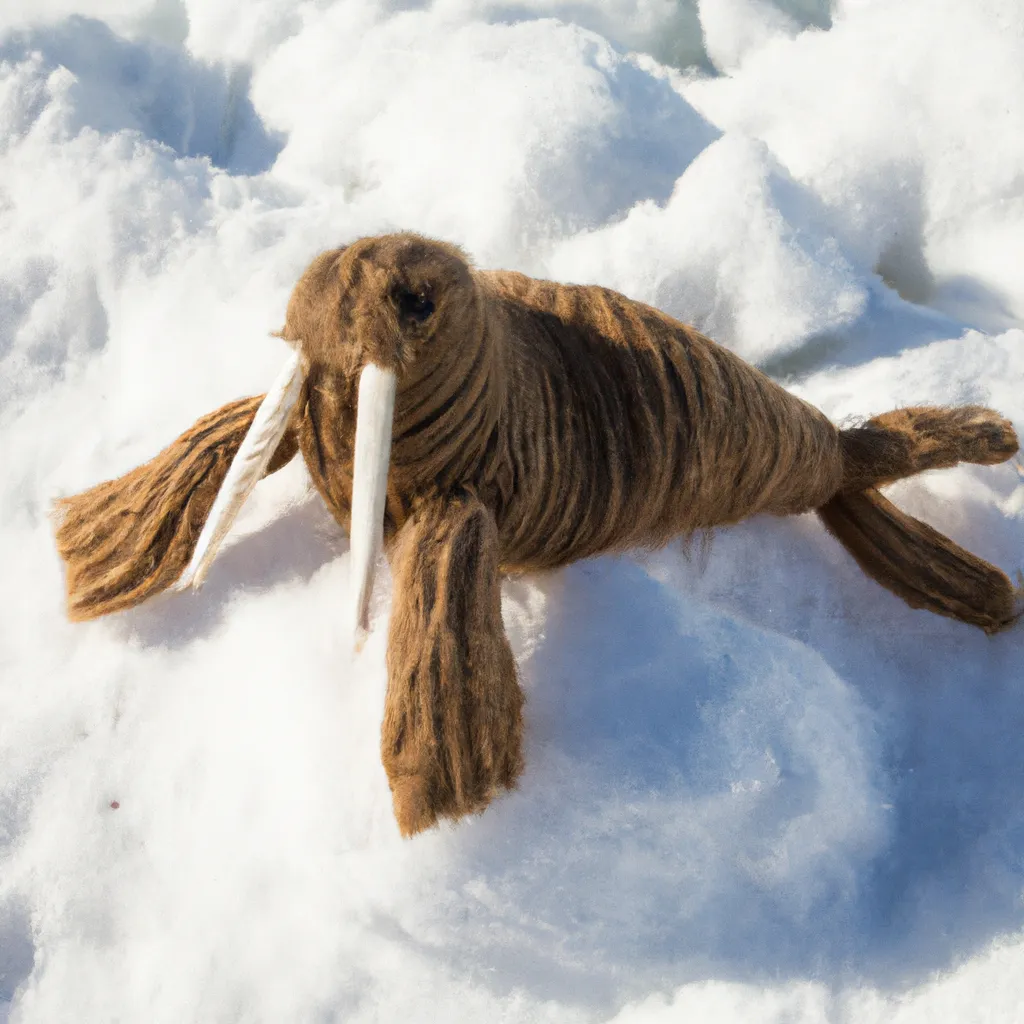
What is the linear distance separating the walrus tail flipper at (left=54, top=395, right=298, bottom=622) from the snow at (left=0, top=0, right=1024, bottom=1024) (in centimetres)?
4

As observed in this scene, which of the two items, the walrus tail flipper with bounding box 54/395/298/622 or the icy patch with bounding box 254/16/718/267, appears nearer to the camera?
the walrus tail flipper with bounding box 54/395/298/622

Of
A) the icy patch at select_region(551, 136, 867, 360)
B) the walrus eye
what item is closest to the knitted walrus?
the walrus eye

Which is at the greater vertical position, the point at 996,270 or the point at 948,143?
the point at 948,143

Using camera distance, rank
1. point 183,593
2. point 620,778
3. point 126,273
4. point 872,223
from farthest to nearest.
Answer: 1. point 872,223
2. point 126,273
3. point 183,593
4. point 620,778

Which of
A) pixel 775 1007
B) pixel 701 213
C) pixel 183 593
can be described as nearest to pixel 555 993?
pixel 775 1007

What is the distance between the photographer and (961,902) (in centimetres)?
112

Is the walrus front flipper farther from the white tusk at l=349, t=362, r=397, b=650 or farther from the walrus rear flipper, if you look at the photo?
the walrus rear flipper

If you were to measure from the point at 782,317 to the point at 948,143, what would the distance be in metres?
0.52

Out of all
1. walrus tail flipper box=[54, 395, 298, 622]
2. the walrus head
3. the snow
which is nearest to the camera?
the walrus head

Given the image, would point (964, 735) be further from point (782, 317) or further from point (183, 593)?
point (183, 593)

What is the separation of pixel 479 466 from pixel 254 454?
204mm

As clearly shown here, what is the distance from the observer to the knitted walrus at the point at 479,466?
92 cm

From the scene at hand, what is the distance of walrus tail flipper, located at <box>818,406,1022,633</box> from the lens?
132cm

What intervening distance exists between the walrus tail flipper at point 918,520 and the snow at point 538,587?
0.13ft
